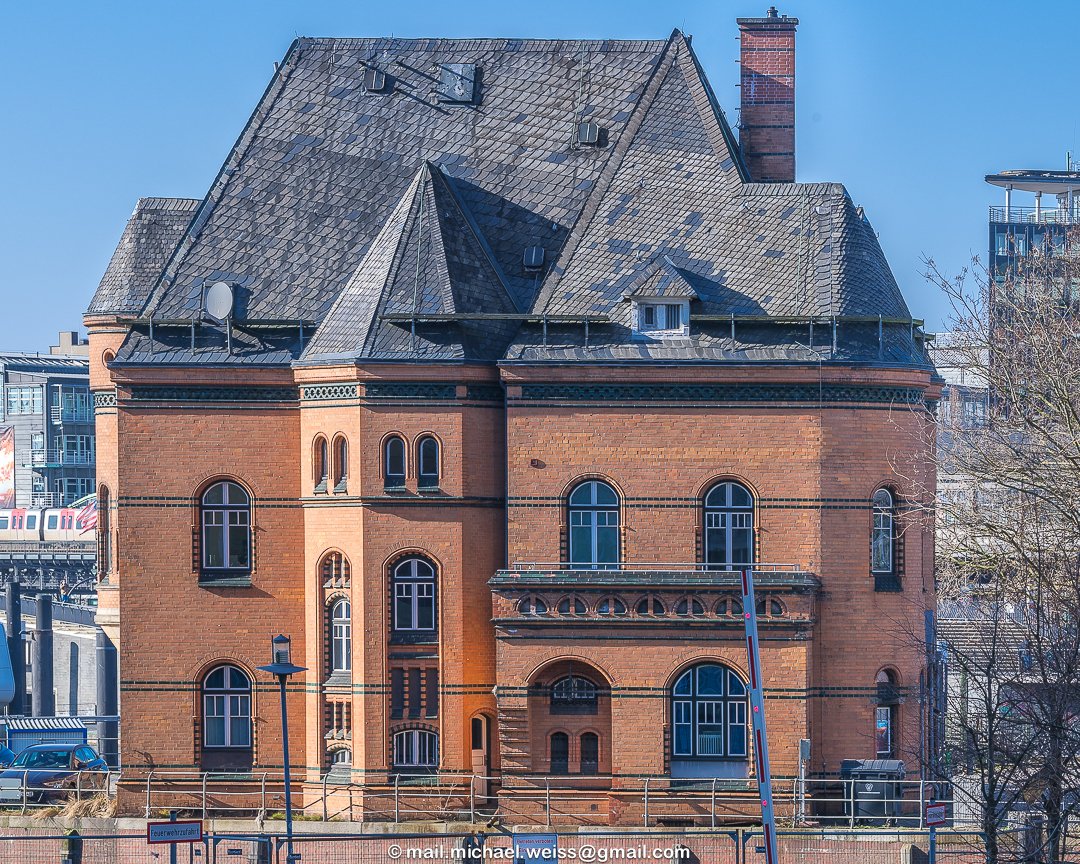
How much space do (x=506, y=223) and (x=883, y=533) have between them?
34.2ft

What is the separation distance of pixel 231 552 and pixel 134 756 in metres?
4.67

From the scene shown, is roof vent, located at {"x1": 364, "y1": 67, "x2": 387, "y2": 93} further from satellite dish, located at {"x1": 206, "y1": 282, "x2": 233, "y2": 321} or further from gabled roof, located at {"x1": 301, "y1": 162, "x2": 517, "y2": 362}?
satellite dish, located at {"x1": 206, "y1": 282, "x2": 233, "y2": 321}

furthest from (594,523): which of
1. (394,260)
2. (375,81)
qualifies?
(375,81)

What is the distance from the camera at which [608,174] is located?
44.1m

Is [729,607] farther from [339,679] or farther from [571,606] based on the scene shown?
[339,679]

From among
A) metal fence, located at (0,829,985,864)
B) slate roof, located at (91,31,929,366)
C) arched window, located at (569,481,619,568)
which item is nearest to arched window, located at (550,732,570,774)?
metal fence, located at (0,829,985,864)

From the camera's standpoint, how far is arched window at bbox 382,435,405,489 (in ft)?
134

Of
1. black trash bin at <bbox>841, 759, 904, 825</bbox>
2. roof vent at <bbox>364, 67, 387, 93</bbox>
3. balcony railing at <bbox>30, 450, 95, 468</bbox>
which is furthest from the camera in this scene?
balcony railing at <bbox>30, 450, 95, 468</bbox>

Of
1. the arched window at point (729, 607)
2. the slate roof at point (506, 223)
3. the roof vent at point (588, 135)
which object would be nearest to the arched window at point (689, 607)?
the arched window at point (729, 607)

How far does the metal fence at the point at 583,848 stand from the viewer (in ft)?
123

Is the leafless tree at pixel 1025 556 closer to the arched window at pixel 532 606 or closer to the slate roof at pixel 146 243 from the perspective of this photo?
the arched window at pixel 532 606

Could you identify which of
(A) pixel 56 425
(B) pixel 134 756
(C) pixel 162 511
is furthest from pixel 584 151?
(A) pixel 56 425

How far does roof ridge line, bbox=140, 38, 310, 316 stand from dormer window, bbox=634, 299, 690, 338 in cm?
1029

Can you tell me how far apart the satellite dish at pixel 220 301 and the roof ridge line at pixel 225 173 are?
1365mm
